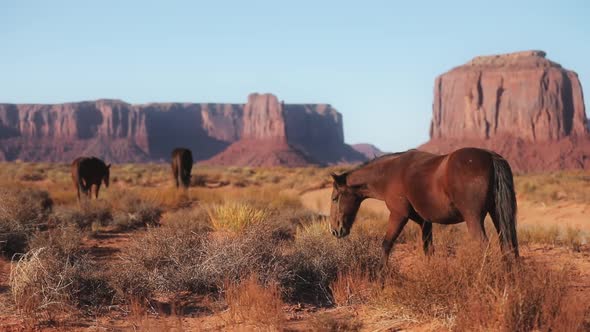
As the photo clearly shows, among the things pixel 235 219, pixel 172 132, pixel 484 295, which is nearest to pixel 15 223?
pixel 235 219

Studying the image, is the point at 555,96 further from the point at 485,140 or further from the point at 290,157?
the point at 290,157

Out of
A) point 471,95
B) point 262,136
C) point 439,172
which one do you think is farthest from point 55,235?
point 262,136

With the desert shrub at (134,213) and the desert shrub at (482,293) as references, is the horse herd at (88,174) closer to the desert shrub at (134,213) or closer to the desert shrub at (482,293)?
the desert shrub at (134,213)

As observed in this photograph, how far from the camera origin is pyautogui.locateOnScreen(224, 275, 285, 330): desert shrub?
5.45m

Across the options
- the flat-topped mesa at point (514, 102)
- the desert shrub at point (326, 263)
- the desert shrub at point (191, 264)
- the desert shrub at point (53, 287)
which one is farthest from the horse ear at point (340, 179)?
the flat-topped mesa at point (514, 102)

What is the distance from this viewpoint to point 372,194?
7.91 meters

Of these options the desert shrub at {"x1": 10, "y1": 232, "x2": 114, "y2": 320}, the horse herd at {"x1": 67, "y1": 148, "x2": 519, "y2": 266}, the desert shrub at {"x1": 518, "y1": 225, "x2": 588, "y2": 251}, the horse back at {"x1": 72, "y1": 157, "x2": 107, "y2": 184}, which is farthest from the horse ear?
the horse back at {"x1": 72, "y1": 157, "x2": 107, "y2": 184}

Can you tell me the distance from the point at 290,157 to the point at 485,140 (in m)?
36.7

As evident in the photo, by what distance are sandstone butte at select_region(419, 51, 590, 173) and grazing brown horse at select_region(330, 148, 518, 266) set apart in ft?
274

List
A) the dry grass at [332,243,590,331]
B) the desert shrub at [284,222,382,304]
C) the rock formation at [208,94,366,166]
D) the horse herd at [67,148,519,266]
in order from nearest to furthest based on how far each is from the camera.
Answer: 1. the dry grass at [332,243,590,331]
2. the horse herd at [67,148,519,266]
3. the desert shrub at [284,222,382,304]
4. the rock formation at [208,94,366,166]

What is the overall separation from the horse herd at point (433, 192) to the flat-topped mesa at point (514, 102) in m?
96.8

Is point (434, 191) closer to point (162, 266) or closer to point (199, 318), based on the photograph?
point (199, 318)

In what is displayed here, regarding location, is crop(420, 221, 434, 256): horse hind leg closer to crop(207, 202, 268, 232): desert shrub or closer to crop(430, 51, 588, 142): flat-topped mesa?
crop(207, 202, 268, 232): desert shrub

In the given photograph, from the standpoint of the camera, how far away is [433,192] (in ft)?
21.6
